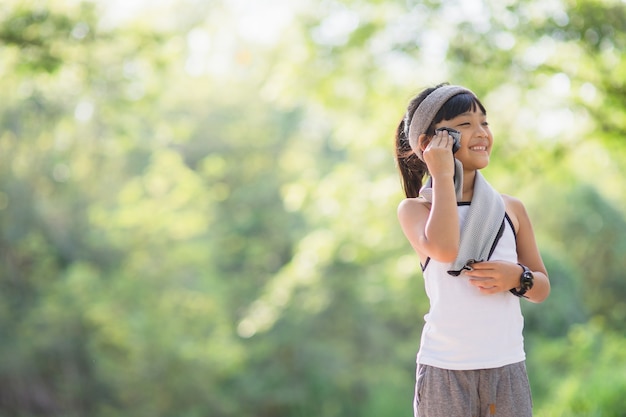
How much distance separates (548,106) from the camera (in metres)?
6.57

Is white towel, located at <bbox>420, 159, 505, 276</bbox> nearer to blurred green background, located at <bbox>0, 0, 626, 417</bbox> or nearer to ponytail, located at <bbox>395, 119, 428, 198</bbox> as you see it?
ponytail, located at <bbox>395, 119, 428, 198</bbox>

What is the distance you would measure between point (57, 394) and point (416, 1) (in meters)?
8.46

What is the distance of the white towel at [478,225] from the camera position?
6.14 ft

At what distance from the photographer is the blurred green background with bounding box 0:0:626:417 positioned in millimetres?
6422

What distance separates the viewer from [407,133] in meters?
2.08

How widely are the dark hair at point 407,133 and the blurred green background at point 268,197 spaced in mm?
3635

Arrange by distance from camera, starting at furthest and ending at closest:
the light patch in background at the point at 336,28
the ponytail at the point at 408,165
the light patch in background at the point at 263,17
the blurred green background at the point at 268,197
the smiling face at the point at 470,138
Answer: the light patch in background at the point at 263,17 < the light patch in background at the point at 336,28 < the blurred green background at the point at 268,197 < the ponytail at the point at 408,165 < the smiling face at the point at 470,138

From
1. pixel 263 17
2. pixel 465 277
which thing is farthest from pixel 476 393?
pixel 263 17

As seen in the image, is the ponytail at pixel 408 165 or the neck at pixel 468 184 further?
the ponytail at pixel 408 165

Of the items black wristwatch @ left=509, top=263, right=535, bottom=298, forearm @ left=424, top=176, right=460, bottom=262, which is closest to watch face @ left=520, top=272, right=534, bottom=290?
black wristwatch @ left=509, top=263, right=535, bottom=298

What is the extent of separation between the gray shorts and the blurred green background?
371cm

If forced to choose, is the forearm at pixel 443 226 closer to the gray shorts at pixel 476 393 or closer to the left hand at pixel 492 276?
the left hand at pixel 492 276

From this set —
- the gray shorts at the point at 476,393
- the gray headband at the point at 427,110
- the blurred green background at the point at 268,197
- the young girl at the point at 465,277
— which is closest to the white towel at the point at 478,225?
the young girl at the point at 465,277

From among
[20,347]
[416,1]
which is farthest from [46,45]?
[20,347]
